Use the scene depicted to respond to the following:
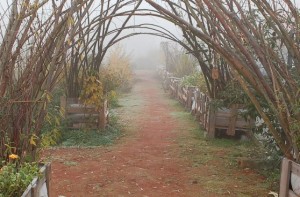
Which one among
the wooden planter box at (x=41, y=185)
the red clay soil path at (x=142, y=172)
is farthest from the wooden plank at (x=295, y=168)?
the wooden planter box at (x=41, y=185)

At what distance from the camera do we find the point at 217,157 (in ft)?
22.2

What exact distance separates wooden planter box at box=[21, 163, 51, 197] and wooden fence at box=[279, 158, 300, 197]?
2.27 metres

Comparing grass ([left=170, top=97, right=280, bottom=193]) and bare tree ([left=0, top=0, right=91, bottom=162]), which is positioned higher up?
bare tree ([left=0, top=0, right=91, bottom=162])

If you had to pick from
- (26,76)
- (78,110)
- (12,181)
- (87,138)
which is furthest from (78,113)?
(12,181)

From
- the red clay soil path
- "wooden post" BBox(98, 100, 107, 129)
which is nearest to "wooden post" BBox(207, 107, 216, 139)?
the red clay soil path

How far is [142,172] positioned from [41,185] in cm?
273

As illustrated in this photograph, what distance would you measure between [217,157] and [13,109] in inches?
167

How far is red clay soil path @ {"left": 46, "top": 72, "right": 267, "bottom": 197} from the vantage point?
5055 mm

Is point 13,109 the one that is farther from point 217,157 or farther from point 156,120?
point 156,120

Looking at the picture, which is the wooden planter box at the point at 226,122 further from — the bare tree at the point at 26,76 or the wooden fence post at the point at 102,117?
the bare tree at the point at 26,76

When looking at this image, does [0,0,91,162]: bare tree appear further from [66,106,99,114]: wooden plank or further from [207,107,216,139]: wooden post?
[207,107,216,139]: wooden post

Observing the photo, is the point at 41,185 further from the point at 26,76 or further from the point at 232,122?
the point at 232,122

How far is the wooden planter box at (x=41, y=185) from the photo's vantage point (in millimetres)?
2924

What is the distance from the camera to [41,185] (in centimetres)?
330
